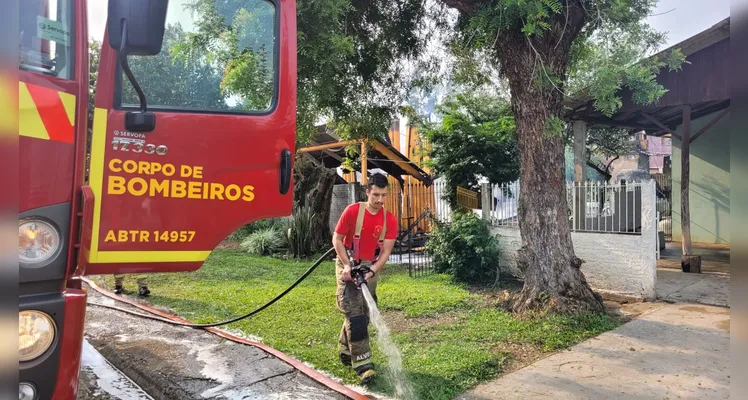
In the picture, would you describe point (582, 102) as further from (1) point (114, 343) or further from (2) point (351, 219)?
(1) point (114, 343)

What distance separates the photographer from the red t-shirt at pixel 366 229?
414cm

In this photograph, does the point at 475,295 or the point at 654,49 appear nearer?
the point at 654,49

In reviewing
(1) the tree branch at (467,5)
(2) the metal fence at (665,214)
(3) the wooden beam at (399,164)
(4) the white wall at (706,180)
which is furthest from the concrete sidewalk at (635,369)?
(2) the metal fence at (665,214)

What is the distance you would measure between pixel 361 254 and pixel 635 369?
255 centimetres

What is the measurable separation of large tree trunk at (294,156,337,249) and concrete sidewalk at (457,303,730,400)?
26.9 ft

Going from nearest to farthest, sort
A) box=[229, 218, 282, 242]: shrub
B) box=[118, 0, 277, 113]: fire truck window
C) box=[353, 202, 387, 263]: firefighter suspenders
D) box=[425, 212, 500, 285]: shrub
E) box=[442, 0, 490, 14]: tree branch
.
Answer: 1. box=[118, 0, 277, 113]: fire truck window
2. box=[353, 202, 387, 263]: firefighter suspenders
3. box=[442, 0, 490, 14]: tree branch
4. box=[425, 212, 500, 285]: shrub
5. box=[229, 218, 282, 242]: shrub

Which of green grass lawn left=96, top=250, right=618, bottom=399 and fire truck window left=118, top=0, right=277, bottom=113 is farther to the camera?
green grass lawn left=96, top=250, right=618, bottom=399

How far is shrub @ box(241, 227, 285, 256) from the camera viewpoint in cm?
1231

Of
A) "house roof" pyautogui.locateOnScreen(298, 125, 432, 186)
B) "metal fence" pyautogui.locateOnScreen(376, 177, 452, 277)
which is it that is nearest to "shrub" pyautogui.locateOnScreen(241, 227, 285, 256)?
"house roof" pyautogui.locateOnScreen(298, 125, 432, 186)

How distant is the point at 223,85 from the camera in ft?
9.19

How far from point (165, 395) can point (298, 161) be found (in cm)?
997

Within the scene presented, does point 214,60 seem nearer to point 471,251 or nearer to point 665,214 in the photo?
point 471,251

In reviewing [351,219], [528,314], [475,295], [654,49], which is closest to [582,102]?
[654,49]

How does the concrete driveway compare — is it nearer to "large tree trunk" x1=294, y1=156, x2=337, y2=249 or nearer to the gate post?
the gate post
